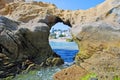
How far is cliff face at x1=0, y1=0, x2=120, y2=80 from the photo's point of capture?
8.77m

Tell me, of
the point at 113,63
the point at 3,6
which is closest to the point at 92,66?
the point at 113,63

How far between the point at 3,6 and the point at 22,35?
30.5ft

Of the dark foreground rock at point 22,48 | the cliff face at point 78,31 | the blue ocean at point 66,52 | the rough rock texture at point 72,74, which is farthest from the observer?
the blue ocean at point 66,52

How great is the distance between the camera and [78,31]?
41.3 feet

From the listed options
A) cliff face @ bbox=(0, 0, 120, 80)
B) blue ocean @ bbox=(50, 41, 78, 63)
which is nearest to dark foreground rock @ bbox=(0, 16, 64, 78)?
cliff face @ bbox=(0, 0, 120, 80)

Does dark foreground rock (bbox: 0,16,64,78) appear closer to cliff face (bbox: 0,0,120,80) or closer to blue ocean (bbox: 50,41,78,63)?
cliff face (bbox: 0,0,120,80)

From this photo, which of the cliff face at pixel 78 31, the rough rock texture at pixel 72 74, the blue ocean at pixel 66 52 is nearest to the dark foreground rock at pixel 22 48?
the cliff face at pixel 78 31

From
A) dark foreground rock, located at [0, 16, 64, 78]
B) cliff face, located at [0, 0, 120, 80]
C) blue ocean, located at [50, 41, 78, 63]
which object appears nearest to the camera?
cliff face, located at [0, 0, 120, 80]

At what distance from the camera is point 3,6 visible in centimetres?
2856

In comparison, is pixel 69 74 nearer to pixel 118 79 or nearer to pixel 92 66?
pixel 92 66

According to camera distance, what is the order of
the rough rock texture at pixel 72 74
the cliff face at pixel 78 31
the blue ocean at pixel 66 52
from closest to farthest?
the rough rock texture at pixel 72 74 < the cliff face at pixel 78 31 < the blue ocean at pixel 66 52

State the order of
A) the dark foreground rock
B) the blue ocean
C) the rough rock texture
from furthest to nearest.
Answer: the blue ocean < the dark foreground rock < the rough rock texture

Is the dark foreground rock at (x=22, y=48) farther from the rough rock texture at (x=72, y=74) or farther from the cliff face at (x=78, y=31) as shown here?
the rough rock texture at (x=72, y=74)

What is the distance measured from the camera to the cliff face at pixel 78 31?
8.77m
